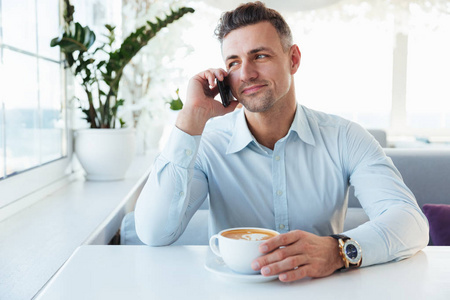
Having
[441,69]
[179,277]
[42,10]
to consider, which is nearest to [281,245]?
[179,277]

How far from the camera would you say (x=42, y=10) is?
1932 mm

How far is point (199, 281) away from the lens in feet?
2.84

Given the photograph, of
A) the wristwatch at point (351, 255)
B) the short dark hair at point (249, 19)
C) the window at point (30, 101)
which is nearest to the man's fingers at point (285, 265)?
the wristwatch at point (351, 255)

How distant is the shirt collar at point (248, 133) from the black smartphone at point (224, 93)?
0.45 ft

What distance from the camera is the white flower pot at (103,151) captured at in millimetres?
2234

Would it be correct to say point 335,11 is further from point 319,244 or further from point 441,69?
point 319,244

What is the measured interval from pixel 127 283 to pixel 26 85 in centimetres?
116

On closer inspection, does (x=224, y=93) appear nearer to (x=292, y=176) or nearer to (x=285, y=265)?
(x=292, y=176)

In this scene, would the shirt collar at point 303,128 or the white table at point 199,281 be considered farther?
the shirt collar at point 303,128

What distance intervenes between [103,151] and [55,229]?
2.73ft

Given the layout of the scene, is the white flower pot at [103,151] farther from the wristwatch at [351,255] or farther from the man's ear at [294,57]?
the wristwatch at [351,255]

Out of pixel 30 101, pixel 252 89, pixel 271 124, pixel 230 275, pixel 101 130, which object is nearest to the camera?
pixel 230 275

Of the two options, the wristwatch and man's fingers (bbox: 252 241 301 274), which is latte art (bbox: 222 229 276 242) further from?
the wristwatch

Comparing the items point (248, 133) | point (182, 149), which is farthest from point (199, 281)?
point (248, 133)
